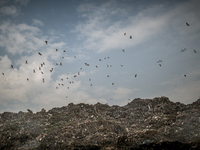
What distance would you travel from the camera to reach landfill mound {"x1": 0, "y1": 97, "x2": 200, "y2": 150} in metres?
9.97

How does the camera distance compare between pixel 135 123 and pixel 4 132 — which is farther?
pixel 135 123

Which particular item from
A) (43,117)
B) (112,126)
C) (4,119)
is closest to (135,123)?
(112,126)

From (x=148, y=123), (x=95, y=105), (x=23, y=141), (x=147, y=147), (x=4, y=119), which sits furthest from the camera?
(x=95, y=105)

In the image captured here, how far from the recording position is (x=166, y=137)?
9852 millimetres

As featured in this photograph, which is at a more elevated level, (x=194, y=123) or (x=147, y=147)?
(x=194, y=123)

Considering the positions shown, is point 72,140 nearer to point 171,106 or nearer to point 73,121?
point 73,121

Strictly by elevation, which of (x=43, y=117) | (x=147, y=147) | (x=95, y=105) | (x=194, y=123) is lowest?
(x=147, y=147)

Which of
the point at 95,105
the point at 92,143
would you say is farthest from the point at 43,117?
the point at 92,143

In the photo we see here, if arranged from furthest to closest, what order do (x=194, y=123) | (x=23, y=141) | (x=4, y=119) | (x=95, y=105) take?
(x=95, y=105) → (x=4, y=119) → (x=23, y=141) → (x=194, y=123)

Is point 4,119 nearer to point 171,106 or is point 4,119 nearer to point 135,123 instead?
point 135,123

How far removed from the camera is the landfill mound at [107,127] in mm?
9969

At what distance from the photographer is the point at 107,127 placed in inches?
490

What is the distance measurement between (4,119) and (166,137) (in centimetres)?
1452

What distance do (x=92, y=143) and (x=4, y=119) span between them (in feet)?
32.3
